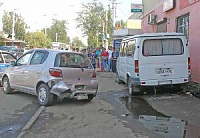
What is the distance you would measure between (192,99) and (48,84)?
453cm

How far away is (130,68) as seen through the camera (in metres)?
11.0

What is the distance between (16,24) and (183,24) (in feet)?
206

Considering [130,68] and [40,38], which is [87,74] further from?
[40,38]

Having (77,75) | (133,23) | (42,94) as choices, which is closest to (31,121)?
(42,94)

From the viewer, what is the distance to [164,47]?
10.5 m

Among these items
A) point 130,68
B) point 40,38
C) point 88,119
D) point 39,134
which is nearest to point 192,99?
point 130,68

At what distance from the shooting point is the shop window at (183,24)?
13541mm

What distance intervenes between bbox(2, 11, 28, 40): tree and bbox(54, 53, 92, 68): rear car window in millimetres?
65020

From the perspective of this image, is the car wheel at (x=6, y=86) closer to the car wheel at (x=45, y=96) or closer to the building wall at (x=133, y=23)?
Result: the car wheel at (x=45, y=96)

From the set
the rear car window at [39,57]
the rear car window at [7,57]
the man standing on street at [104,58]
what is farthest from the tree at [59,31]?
the rear car window at [39,57]

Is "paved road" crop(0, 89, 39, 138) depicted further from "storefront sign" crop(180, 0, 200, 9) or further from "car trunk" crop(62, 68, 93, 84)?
"storefront sign" crop(180, 0, 200, 9)

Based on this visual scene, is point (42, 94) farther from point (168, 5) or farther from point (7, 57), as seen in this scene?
point (168, 5)

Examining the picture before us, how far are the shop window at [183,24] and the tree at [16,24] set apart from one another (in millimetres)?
61599

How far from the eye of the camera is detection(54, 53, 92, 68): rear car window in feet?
29.9
